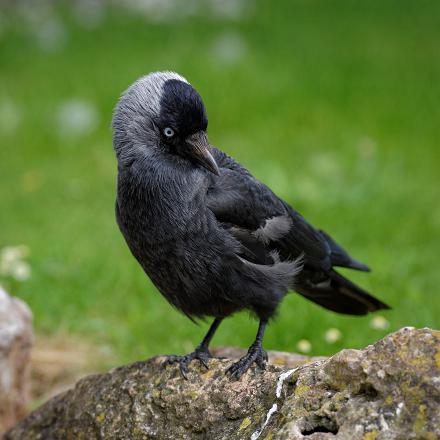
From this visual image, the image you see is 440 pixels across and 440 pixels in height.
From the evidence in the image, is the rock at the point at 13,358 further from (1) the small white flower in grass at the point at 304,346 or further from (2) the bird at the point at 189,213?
(1) the small white flower in grass at the point at 304,346

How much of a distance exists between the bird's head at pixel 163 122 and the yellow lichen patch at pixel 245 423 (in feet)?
3.74

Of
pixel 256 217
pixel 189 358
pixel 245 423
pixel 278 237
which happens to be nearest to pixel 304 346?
pixel 278 237

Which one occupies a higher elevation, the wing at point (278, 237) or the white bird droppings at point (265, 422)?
the wing at point (278, 237)

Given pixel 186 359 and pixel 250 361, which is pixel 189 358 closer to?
pixel 186 359

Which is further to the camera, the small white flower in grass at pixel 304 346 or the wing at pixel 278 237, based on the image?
the small white flower in grass at pixel 304 346

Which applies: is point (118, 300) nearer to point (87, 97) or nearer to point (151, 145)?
point (151, 145)

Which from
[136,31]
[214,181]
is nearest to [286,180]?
[214,181]

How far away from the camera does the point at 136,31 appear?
12711 mm

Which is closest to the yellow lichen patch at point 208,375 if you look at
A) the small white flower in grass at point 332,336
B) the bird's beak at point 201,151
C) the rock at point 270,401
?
the rock at point 270,401

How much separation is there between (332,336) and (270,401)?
1779 mm

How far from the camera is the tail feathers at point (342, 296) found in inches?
168

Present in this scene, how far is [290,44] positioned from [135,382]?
28.9 ft

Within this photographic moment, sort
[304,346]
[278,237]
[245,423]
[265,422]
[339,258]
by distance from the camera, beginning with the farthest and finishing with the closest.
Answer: [304,346], [339,258], [278,237], [245,423], [265,422]

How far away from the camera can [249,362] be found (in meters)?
3.23
